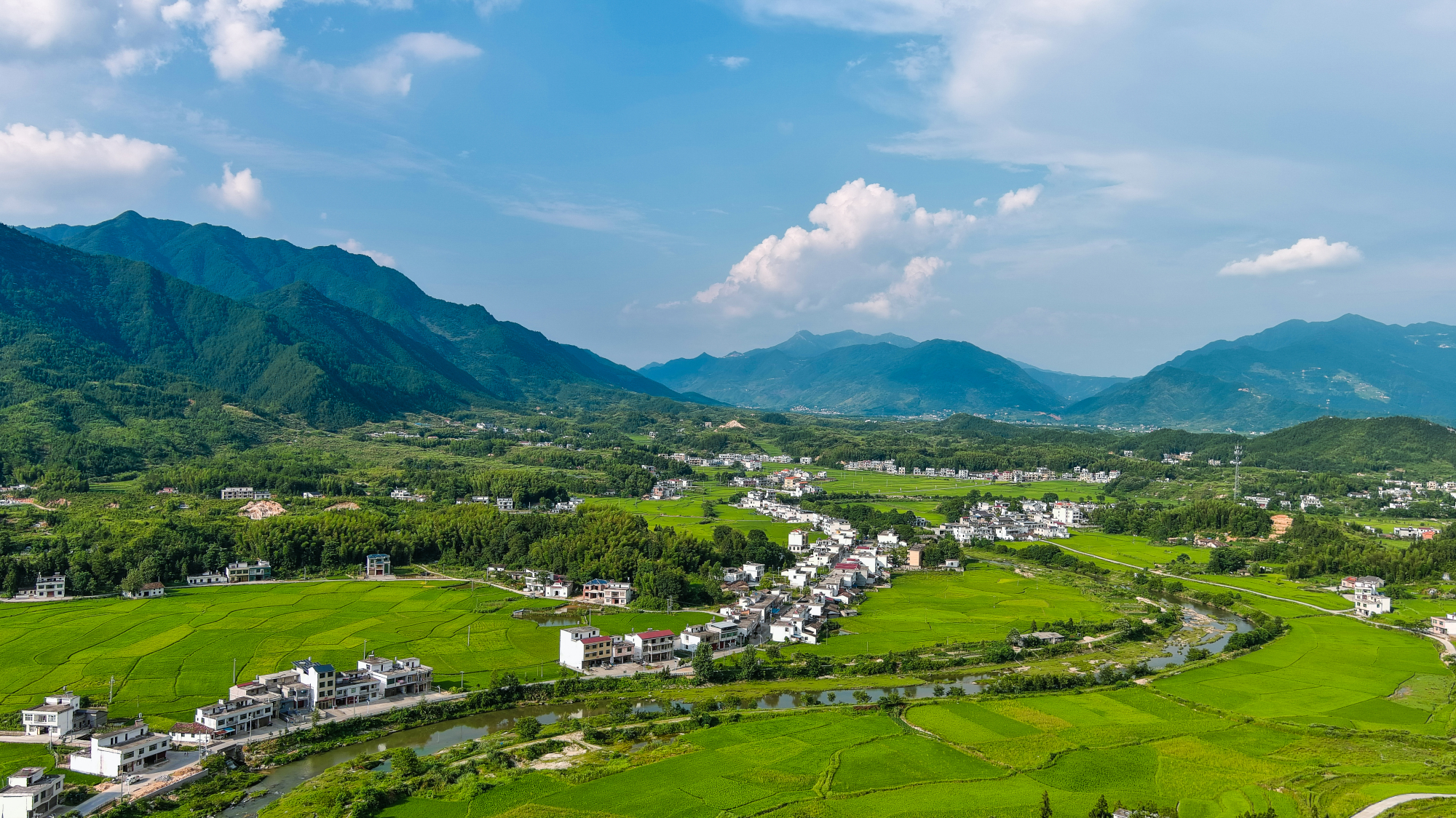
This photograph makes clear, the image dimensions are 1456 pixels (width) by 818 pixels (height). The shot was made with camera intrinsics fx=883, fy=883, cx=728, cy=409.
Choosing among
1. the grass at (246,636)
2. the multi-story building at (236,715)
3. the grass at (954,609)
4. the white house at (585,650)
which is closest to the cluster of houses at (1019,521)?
the grass at (954,609)

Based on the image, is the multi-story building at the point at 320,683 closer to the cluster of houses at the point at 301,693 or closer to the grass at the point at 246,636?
the cluster of houses at the point at 301,693

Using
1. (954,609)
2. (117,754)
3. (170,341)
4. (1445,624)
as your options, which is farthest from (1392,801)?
(170,341)

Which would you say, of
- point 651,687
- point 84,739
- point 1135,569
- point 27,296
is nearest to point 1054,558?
point 1135,569

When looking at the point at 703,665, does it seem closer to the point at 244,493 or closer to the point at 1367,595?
the point at 1367,595

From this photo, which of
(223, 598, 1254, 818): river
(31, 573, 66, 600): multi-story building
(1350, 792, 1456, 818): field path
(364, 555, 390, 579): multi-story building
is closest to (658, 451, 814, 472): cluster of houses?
(364, 555, 390, 579): multi-story building

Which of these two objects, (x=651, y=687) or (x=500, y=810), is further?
(x=651, y=687)

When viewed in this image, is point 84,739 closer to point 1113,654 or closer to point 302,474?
point 1113,654

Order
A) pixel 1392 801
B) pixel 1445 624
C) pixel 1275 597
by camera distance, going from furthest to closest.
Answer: pixel 1275 597 < pixel 1445 624 < pixel 1392 801
